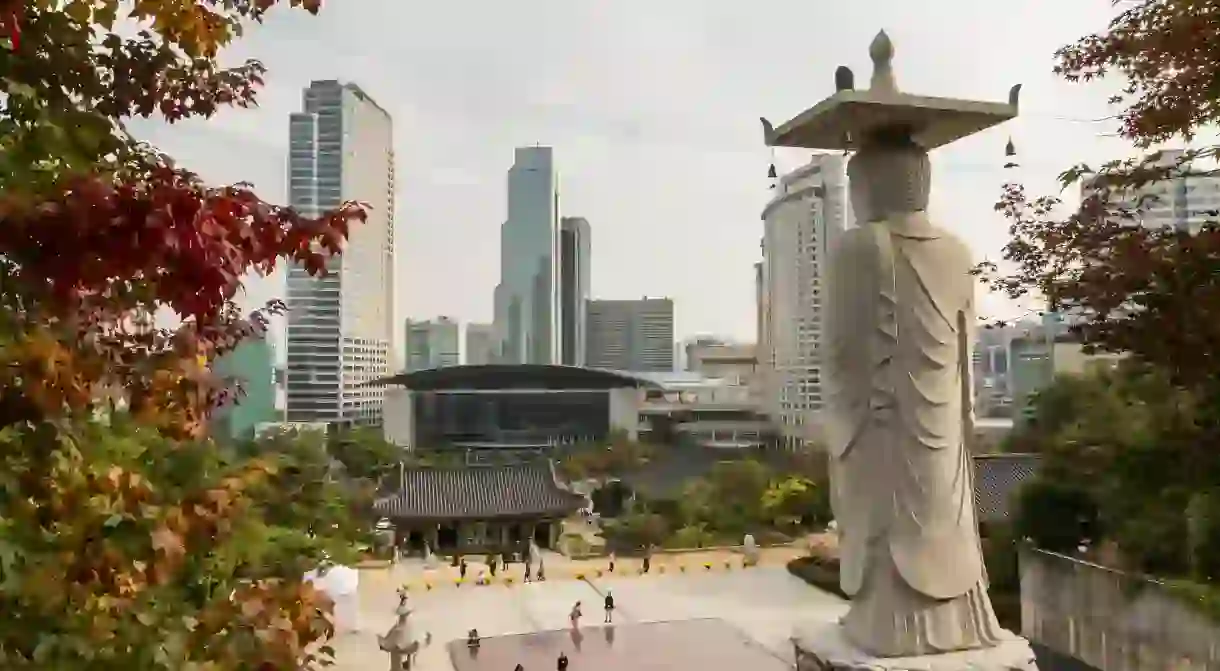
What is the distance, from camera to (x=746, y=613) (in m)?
14.6

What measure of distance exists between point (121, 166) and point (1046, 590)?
10.1 meters

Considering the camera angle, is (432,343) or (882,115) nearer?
(882,115)

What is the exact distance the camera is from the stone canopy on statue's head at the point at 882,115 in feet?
21.4

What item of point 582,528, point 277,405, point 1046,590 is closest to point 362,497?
point 582,528

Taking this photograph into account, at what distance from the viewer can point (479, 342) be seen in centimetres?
10294

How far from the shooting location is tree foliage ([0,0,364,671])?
6.05ft

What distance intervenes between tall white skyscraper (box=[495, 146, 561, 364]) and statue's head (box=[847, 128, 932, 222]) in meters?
77.7

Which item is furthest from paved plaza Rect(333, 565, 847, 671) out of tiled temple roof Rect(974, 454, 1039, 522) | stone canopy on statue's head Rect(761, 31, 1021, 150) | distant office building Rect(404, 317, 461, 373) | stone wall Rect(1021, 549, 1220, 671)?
distant office building Rect(404, 317, 461, 373)

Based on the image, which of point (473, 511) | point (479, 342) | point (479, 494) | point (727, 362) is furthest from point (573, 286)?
point (473, 511)

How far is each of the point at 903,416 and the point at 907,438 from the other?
165mm

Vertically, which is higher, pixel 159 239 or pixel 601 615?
pixel 159 239

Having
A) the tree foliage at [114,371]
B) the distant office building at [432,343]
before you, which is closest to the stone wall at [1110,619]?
the tree foliage at [114,371]

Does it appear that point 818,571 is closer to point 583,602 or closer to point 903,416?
point 583,602

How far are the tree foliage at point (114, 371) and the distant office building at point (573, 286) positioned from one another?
287 feet
